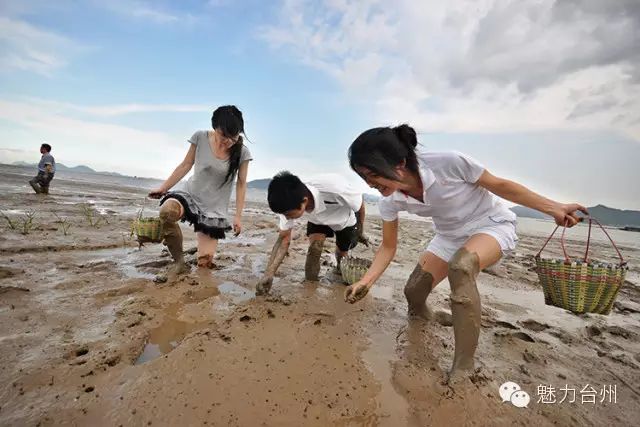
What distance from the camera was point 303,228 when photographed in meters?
8.49

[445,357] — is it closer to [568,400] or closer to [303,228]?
[568,400]

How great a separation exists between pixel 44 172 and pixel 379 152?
38.5 ft

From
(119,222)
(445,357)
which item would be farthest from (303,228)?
(445,357)

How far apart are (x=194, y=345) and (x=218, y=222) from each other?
2158 millimetres

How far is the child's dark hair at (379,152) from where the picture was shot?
79.1 inches

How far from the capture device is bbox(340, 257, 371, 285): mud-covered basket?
351 cm

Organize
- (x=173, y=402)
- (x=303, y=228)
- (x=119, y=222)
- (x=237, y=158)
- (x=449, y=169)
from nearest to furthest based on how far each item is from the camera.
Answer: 1. (x=173, y=402)
2. (x=449, y=169)
3. (x=237, y=158)
4. (x=119, y=222)
5. (x=303, y=228)

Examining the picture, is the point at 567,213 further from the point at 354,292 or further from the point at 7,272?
the point at 7,272

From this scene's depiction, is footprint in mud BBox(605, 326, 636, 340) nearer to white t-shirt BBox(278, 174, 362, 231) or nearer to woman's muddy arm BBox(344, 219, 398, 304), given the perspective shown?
woman's muddy arm BBox(344, 219, 398, 304)

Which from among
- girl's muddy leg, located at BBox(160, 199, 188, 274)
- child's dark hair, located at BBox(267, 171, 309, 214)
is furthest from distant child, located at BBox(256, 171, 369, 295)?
girl's muddy leg, located at BBox(160, 199, 188, 274)

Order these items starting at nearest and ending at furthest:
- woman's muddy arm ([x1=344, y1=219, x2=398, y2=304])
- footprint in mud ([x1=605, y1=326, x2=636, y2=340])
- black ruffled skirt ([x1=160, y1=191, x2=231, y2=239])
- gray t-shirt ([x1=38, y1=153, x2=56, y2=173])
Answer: woman's muddy arm ([x1=344, y1=219, x2=398, y2=304]), footprint in mud ([x1=605, y1=326, x2=636, y2=340]), black ruffled skirt ([x1=160, y1=191, x2=231, y2=239]), gray t-shirt ([x1=38, y1=153, x2=56, y2=173])

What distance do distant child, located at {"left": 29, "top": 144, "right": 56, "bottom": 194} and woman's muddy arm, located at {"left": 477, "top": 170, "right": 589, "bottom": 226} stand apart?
11958mm

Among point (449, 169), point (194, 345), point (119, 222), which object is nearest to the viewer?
point (194, 345)

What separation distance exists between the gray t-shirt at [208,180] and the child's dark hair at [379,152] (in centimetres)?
218
